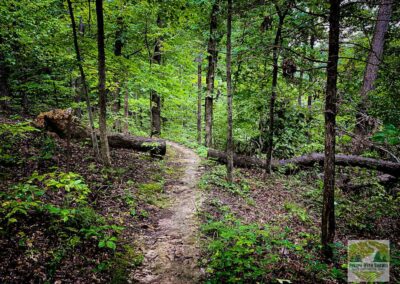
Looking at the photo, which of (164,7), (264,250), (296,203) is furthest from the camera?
(296,203)

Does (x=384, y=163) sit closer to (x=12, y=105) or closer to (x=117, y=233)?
(x=117, y=233)

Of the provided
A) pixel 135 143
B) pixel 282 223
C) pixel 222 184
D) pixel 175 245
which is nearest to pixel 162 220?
pixel 175 245

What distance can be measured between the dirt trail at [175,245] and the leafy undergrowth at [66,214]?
31cm

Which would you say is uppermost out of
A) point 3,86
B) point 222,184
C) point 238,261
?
point 3,86

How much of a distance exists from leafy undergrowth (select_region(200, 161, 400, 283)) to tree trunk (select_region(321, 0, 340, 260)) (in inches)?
16.5

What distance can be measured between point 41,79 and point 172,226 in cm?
1261

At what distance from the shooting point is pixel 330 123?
5.50 meters

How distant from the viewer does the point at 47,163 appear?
777 centimetres

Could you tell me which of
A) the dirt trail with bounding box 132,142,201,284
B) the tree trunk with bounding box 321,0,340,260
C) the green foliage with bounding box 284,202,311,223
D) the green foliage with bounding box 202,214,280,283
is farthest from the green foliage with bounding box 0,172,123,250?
the green foliage with bounding box 284,202,311,223

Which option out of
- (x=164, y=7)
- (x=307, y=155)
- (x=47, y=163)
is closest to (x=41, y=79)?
(x=47, y=163)

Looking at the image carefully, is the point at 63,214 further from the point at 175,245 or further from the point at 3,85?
the point at 3,85

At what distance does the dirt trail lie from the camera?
481 centimetres

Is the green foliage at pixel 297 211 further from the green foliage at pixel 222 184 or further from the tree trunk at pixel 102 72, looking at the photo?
the tree trunk at pixel 102 72

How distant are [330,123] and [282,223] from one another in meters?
4.03
